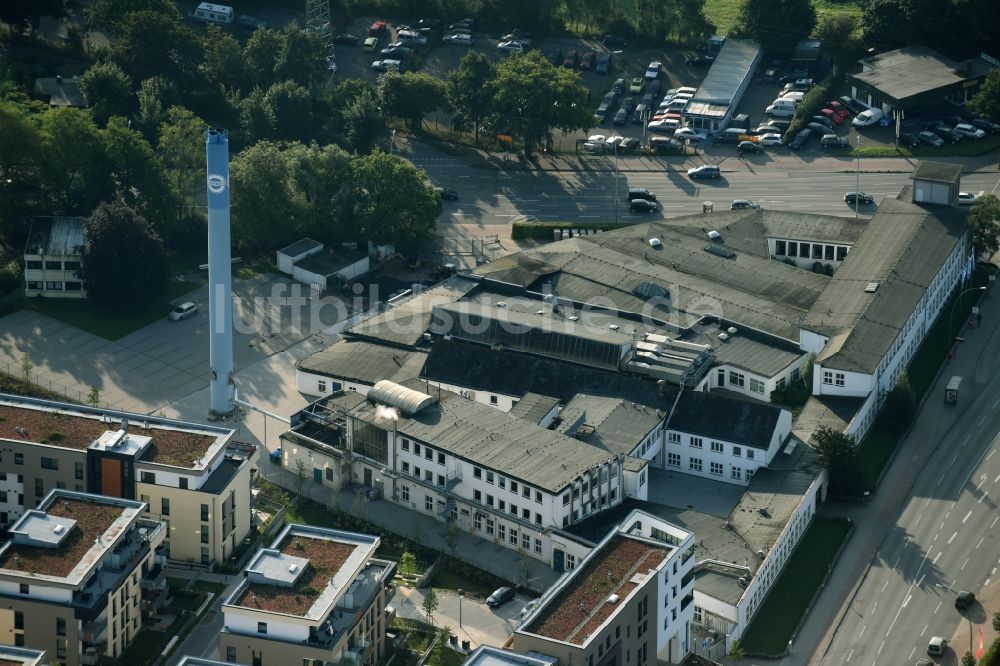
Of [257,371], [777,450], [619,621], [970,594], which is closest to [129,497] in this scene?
[257,371]

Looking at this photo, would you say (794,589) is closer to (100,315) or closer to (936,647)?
(936,647)

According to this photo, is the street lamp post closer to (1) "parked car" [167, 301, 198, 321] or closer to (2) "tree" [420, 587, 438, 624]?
(2) "tree" [420, 587, 438, 624]

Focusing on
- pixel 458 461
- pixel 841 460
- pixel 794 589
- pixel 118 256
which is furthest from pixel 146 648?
pixel 841 460

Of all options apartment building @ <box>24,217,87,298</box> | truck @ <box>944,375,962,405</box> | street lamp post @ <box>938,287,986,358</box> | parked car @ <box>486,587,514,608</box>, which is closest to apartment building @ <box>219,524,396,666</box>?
parked car @ <box>486,587,514,608</box>

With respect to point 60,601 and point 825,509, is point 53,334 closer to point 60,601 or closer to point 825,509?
point 60,601

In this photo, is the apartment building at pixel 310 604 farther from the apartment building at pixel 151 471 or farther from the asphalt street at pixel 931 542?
the asphalt street at pixel 931 542

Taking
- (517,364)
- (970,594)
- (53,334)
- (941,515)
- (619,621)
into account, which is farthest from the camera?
(53,334)

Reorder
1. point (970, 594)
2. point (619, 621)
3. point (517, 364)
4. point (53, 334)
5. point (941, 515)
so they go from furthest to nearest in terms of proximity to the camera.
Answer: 1. point (53, 334)
2. point (517, 364)
3. point (941, 515)
4. point (970, 594)
5. point (619, 621)
